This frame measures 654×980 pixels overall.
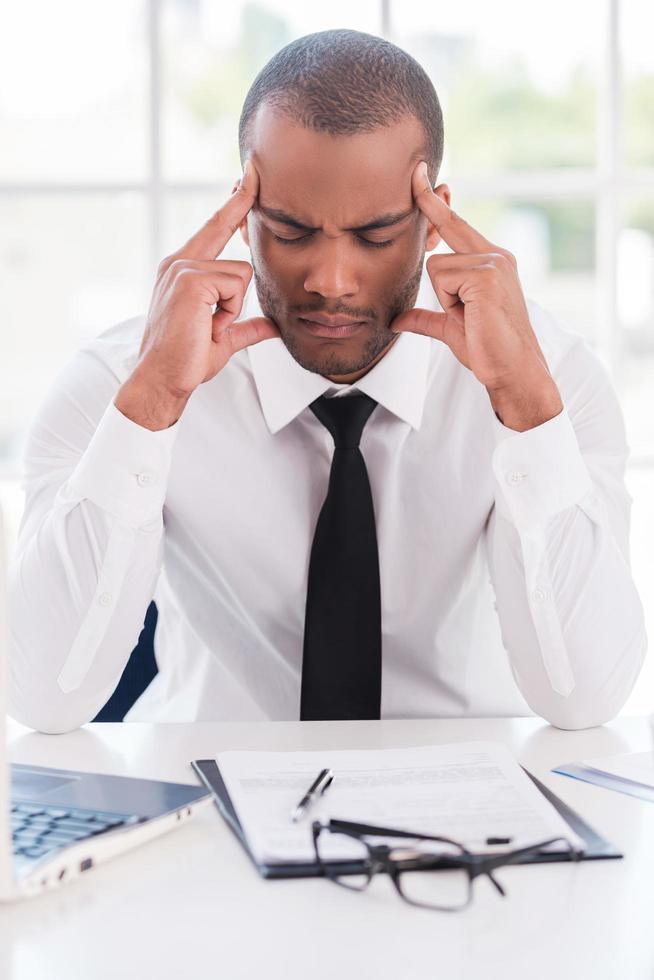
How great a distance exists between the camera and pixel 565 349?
6.02 feet

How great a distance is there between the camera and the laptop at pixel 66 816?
859 mm

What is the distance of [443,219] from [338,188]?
0.16 meters

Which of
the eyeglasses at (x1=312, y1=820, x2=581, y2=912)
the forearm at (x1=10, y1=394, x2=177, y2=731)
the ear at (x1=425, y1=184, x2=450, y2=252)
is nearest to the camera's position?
the eyeglasses at (x1=312, y1=820, x2=581, y2=912)

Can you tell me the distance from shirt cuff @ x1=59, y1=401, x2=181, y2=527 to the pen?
51 centimetres

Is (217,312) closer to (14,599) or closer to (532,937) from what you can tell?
(14,599)

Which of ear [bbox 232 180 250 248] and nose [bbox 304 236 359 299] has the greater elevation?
ear [bbox 232 180 250 248]

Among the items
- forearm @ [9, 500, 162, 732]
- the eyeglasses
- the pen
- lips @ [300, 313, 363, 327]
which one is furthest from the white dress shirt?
the eyeglasses

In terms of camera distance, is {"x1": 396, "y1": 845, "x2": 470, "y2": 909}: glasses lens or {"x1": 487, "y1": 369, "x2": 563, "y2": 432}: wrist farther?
{"x1": 487, "y1": 369, "x2": 563, "y2": 432}: wrist

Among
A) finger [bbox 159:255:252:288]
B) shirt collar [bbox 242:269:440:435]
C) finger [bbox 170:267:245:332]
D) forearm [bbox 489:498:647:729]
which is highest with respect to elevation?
finger [bbox 159:255:252:288]

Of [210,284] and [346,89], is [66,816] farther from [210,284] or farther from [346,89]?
[346,89]

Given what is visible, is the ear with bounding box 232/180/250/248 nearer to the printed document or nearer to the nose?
the nose

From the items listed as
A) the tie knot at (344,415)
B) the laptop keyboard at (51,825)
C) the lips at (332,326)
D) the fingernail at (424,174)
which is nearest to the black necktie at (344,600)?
the tie knot at (344,415)

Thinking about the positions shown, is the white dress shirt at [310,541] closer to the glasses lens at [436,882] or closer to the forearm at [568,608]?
the forearm at [568,608]

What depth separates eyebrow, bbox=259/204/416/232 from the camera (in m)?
1.55
